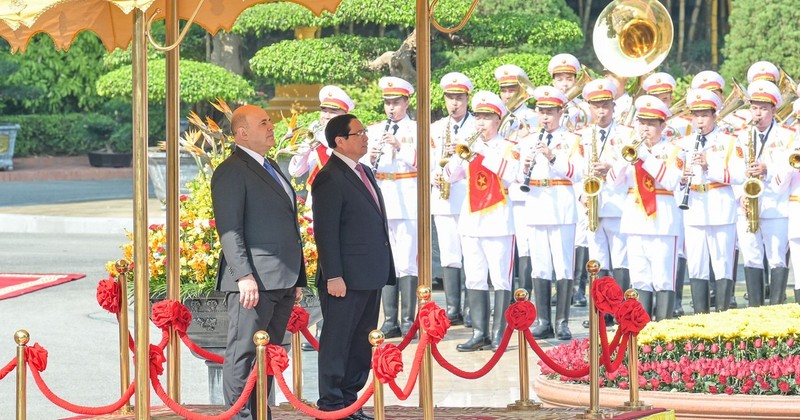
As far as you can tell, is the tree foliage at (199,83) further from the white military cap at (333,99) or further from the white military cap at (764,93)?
the white military cap at (764,93)

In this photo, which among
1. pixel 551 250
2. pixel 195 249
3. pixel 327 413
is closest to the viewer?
pixel 327 413

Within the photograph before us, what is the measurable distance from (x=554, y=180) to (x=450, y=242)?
0.89 metres

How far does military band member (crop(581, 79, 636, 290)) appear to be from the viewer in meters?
13.0

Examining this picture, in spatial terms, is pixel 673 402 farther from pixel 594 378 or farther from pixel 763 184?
pixel 763 184

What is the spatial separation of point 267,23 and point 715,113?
7371 millimetres

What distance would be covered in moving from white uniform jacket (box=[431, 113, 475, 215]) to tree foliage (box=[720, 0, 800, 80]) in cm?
1231

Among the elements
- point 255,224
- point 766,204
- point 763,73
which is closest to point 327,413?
point 255,224

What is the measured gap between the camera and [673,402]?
8703 mm

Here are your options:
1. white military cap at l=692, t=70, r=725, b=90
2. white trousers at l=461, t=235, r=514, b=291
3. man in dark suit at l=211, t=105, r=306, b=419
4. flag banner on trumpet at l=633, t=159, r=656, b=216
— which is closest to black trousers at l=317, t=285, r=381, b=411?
man in dark suit at l=211, t=105, r=306, b=419

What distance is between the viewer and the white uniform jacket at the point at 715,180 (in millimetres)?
12773

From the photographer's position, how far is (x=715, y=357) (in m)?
9.05

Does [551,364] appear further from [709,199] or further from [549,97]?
[709,199]

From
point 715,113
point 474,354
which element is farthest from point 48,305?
point 715,113

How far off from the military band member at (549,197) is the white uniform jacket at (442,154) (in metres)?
0.43
